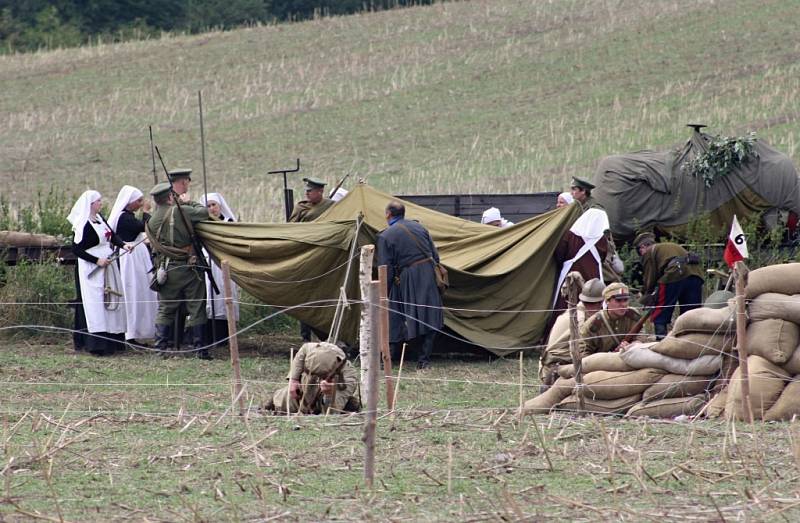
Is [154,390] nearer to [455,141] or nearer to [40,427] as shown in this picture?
[40,427]

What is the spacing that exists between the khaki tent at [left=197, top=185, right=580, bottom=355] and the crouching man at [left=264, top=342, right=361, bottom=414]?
346cm

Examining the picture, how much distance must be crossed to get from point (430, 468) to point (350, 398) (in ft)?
7.33

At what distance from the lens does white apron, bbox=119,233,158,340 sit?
13523 millimetres

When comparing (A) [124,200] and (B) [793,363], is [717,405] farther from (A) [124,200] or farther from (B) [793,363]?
(A) [124,200]

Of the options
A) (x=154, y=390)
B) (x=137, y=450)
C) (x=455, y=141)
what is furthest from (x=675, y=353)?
(x=455, y=141)

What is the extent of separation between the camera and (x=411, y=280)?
1277cm

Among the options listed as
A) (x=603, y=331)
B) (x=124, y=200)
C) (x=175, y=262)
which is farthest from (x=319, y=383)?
(x=124, y=200)

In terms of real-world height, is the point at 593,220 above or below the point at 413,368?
above

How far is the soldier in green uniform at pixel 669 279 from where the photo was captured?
13.5 meters

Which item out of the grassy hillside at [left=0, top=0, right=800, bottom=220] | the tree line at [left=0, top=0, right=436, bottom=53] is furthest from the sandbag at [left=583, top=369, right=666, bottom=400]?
the tree line at [left=0, top=0, right=436, bottom=53]

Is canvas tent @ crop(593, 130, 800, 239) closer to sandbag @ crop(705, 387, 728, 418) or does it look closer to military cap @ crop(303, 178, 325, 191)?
military cap @ crop(303, 178, 325, 191)

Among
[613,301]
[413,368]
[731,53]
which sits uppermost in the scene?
[731,53]

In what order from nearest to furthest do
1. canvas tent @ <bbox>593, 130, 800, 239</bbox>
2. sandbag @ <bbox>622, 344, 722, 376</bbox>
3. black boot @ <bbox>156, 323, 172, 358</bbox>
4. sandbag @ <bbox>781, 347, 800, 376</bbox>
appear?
sandbag @ <bbox>781, 347, 800, 376</bbox> < sandbag @ <bbox>622, 344, 722, 376</bbox> < black boot @ <bbox>156, 323, 172, 358</bbox> < canvas tent @ <bbox>593, 130, 800, 239</bbox>

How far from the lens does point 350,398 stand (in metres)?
9.48
